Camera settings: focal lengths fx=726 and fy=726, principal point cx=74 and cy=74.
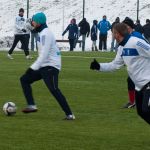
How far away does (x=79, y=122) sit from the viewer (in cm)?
1378

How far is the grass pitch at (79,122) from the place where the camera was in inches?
446

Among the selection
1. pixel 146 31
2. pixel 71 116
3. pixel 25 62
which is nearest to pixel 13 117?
pixel 71 116

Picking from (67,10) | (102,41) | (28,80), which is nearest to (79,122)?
(28,80)

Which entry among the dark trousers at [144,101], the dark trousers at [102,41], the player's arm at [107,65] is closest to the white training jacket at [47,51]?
the player's arm at [107,65]

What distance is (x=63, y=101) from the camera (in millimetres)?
13797

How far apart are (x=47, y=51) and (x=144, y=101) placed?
10.4 feet

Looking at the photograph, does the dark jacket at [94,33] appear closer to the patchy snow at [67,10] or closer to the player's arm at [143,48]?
the patchy snow at [67,10]

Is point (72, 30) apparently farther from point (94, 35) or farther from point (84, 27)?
point (94, 35)

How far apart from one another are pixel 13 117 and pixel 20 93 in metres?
4.67

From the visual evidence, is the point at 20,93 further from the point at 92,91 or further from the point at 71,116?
the point at 71,116

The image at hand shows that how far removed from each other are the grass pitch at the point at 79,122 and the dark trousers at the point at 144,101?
0.51 m

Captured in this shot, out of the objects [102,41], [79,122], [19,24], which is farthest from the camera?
[102,41]

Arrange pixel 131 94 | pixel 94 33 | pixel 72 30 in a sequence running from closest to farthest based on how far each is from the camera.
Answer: pixel 131 94, pixel 72 30, pixel 94 33

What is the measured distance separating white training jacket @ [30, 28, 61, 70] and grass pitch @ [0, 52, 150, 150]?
1095 mm
